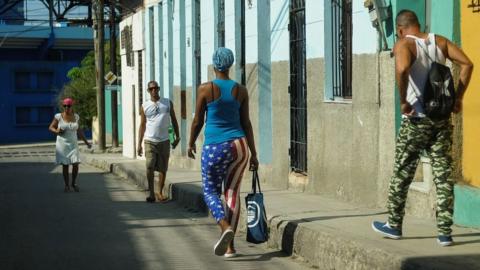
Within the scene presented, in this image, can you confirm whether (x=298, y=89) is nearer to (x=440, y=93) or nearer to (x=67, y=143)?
(x=67, y=143)

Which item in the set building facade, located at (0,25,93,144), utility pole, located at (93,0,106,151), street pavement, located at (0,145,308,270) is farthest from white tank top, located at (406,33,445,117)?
building facade, located at (0,25,93,144)

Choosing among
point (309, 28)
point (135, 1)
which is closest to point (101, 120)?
point (135, 1)

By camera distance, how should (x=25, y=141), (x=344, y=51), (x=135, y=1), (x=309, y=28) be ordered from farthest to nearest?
(x=25, y=141), (x=135, y=1), (x=309, y=28), (x=344, y=51)

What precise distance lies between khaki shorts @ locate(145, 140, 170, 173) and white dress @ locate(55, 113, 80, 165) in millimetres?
2328

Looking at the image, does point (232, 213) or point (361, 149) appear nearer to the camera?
point (232, 213)

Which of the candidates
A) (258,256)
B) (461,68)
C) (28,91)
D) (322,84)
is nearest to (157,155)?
(322,84)

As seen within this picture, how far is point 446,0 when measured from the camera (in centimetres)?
786

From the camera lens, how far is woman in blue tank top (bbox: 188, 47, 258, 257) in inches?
304

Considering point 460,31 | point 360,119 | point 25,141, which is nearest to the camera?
point 460,31

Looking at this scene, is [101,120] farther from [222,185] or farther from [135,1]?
[222,185]

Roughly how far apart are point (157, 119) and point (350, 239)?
242 inches

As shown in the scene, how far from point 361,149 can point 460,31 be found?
2.28 m

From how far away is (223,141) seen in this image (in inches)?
304

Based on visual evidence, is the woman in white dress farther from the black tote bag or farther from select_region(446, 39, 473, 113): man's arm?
select_region(446, 39, 473, 113): man's arm
